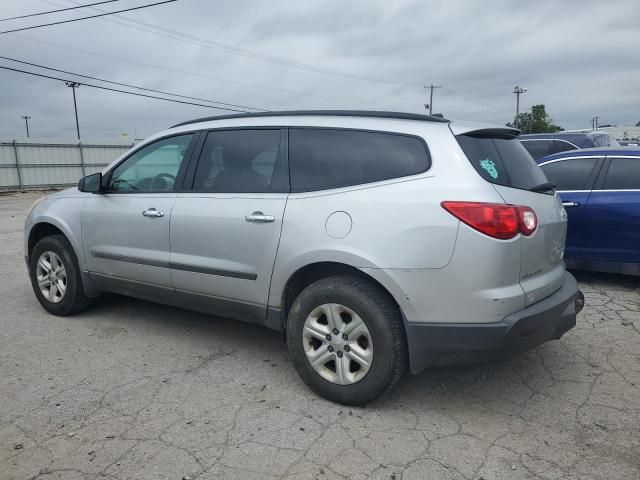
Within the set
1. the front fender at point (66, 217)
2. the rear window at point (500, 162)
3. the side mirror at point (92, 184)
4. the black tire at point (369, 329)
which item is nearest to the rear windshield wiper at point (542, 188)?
the rear window at point (500, 162)

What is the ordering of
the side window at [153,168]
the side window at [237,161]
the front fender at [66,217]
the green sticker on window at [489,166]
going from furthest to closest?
the front fender at [66,217] → the side window at [153,168] → the side window at [237,161] → the green sticker on window at [489,166]

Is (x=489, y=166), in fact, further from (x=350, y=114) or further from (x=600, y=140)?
(x=600, y=140)

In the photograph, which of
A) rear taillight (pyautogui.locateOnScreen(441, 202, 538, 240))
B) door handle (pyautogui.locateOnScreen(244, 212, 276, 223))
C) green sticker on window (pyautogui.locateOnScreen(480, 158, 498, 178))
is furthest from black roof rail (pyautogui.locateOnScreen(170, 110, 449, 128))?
door handle (pyautogui.locateOnScreen(244, 212, 276, 223))

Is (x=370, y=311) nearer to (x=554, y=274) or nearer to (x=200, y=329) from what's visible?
(x=554, y=274)

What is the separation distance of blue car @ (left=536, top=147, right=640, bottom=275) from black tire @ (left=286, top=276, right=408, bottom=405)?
3.47 m

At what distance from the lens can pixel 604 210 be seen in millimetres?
5371

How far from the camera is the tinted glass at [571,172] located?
566 cm

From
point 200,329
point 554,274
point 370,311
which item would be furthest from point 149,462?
point 554,274

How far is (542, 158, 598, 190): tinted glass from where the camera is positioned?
566 cm

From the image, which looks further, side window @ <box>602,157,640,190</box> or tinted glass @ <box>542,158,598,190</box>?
tinted glass @ <box>542,158,598,190</box>

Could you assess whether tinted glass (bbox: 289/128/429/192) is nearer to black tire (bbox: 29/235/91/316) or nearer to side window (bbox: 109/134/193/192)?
side window (bbox: 109/134/193/192)

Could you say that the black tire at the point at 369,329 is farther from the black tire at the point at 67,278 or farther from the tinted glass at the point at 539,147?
the tinted glass at the point at 539,147

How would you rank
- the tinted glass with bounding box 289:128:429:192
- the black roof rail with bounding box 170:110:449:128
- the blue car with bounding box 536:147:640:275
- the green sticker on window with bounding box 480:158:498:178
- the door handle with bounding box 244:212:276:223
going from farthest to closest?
1. the blue car with bounding box 536:147:640:275
2. the door handle with bounding box 244:212:276:223
3. the black roof rail with bounding box 170:110:449:128
4. the tinted glass with bounding box 289:128:429:192
5. the green sticker on window with bounding box 480:158:498:178

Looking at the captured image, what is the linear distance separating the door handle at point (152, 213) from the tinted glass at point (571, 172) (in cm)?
428
